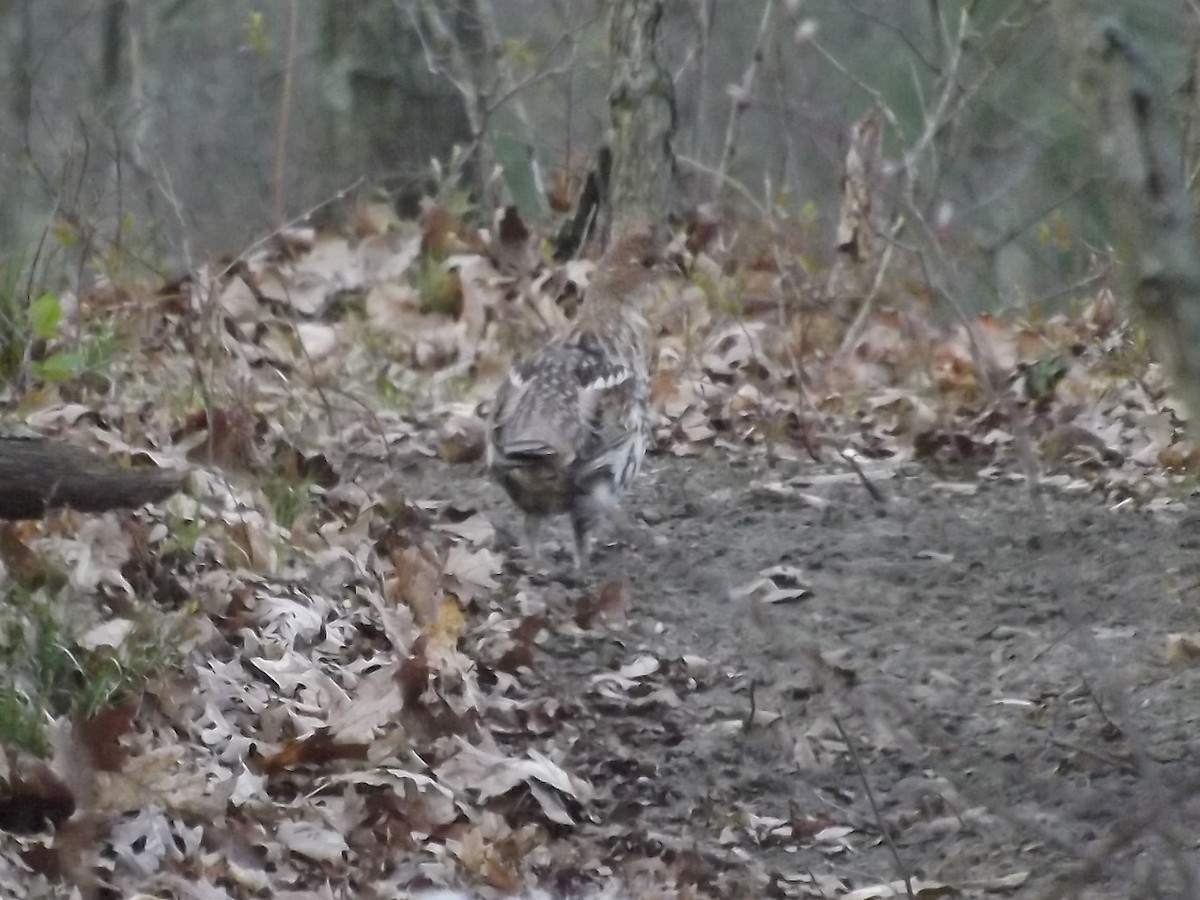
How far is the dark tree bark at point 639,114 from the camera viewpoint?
979 cm

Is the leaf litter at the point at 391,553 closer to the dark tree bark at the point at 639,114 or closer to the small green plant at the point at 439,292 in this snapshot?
the small green plant at the point at 439,292

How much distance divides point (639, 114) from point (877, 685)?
18.1 ft

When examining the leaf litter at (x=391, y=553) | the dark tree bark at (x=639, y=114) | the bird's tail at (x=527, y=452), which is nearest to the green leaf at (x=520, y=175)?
the dark tree bark at (x=639, y=114)

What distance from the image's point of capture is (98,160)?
8.52m

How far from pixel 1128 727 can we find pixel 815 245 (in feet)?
25.9

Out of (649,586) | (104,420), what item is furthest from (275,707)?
(104,420)

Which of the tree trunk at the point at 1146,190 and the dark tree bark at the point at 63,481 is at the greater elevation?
the tree trunk at the point at 1146,190

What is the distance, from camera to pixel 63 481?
411 cm

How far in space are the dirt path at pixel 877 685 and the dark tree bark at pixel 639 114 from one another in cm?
301

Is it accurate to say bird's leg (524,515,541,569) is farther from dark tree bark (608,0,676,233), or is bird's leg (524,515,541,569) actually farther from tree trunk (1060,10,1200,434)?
tree trunk (1060,10,1200,434)

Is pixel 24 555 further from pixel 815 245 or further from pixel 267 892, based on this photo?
pixel 815 245

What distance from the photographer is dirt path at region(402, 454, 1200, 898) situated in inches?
169

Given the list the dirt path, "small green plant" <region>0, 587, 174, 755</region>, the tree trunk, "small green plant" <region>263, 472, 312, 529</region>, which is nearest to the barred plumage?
the dirt path

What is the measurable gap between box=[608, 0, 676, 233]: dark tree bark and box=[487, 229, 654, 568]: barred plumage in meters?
2.98
